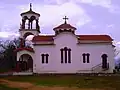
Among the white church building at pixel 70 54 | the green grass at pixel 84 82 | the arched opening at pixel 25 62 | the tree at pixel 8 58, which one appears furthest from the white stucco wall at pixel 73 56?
the tree at pixel 8 58

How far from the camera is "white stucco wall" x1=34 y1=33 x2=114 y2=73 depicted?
4475cm

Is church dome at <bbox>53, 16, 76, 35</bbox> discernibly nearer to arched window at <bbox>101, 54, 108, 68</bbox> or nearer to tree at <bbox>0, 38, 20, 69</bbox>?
arched window at <bbox>101, 54, 108, 68</bbox>

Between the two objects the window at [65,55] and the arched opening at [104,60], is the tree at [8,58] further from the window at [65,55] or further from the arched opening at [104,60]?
the arched opening at [104,60]

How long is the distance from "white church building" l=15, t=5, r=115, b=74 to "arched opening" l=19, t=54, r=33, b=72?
115cm

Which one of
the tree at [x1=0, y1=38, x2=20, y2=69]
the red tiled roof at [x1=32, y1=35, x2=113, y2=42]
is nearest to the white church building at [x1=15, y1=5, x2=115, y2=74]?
the red tiled roof at [x1=32, y1=35, x2=113, y2=42]

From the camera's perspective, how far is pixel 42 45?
45188 mm

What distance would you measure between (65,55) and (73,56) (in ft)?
3.81

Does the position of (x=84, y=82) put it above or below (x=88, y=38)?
below

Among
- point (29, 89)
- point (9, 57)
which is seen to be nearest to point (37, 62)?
point (29, 89)

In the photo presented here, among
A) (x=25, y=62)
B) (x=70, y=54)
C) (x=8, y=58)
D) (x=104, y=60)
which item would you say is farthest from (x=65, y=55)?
A: (x=8, y=58)

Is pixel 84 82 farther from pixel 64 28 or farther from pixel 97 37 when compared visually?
pixel 64 28

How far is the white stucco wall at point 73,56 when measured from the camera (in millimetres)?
44750

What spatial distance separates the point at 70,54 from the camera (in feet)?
148

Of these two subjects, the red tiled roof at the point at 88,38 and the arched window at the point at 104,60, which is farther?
the red tiled roof at the point at 88,38
